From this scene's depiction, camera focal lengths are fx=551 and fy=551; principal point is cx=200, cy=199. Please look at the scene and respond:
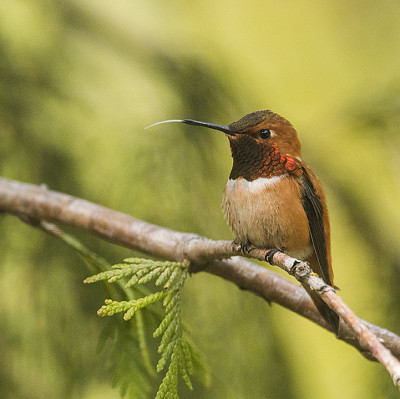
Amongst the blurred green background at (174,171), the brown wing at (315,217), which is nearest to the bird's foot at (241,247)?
the brown wing at (315,217)

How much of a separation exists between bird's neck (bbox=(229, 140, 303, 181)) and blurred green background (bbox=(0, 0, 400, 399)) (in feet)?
2.35

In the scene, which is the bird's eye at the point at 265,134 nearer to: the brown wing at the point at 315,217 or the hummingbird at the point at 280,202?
the hummingbird at the point at 280,202

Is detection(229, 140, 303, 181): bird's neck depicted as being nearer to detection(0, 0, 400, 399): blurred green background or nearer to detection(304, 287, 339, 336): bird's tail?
detection(304, 287, 339, 336): bird's tail

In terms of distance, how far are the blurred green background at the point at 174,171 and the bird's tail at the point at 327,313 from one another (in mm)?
638

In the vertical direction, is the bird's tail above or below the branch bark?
below

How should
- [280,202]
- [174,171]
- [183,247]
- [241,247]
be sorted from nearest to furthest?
1. [241,247]
2. [280,202]
3. [183,247]
4. [174,171]

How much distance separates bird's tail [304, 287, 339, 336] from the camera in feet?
4.51

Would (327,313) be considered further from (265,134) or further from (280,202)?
(265,134)

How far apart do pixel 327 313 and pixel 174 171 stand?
956 millimetres

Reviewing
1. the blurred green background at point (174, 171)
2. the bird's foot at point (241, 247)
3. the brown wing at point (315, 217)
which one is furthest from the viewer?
the blurred green background at point (174, 171)

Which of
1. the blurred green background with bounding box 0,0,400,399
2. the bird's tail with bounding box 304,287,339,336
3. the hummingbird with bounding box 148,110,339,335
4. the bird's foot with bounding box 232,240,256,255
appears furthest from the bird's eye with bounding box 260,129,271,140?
the blurred green background with bounding box 0,0,400,399

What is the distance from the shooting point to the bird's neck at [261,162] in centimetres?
136

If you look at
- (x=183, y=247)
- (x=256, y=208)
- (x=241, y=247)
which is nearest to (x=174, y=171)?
(x=183, y=247)

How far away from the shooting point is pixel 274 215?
140 cm
